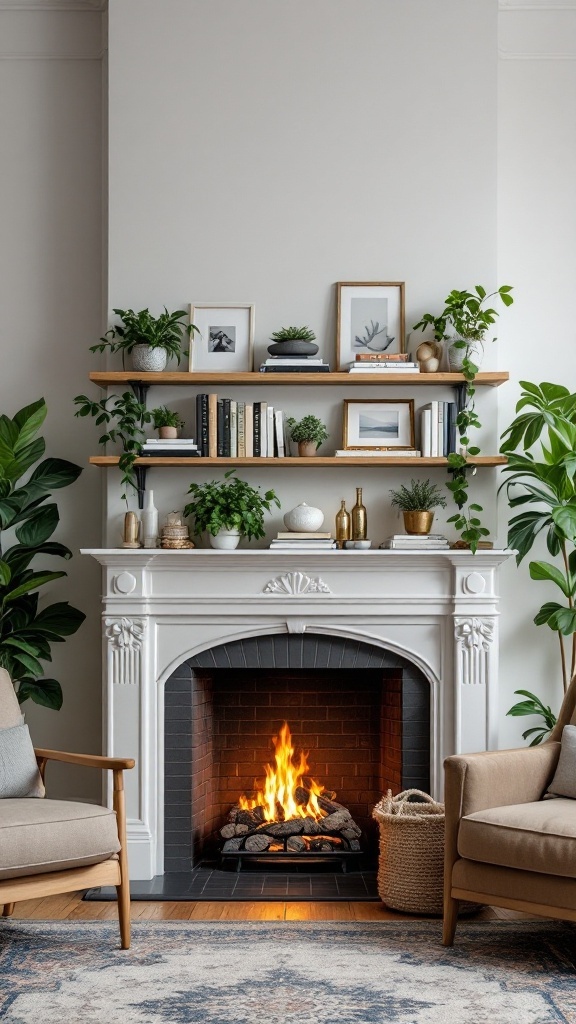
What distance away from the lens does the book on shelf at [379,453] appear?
4121 millimetres

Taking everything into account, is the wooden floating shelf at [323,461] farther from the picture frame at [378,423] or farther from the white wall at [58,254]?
the white wall at [58,254]

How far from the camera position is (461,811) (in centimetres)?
330

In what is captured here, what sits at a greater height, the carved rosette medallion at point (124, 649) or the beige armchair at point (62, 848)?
the carved rosette medallion at point (124, 649)

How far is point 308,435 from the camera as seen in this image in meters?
4.15

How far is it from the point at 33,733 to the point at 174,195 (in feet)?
8.09

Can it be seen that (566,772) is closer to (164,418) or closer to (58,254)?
(164,418)

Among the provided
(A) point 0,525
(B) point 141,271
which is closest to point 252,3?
(B) point 141,271

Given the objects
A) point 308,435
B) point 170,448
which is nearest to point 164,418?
point 170,448

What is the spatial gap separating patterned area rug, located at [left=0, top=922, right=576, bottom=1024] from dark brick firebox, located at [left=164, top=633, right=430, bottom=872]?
70cm

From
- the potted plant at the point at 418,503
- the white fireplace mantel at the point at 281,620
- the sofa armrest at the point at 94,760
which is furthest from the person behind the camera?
the potted plant at the point at 418,503

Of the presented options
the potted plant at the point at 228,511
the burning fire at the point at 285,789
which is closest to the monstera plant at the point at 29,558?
the potted plant at the point at 228,511

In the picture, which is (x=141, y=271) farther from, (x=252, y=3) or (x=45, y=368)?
(x=252, y=3)

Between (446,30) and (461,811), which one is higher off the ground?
(446,30)

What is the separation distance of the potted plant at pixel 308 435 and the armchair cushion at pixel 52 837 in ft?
5.42
